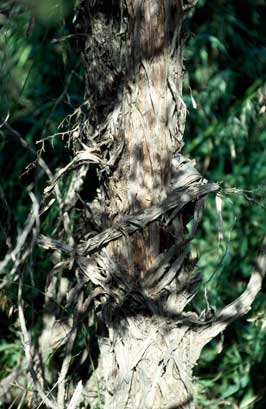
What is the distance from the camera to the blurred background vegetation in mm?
2660

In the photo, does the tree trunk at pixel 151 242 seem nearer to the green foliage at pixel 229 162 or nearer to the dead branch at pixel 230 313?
the dead branch at pixel 230 313

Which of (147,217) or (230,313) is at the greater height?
(147,217)

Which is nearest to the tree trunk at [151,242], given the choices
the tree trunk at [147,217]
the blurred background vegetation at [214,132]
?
the tree trunk at [147,217]

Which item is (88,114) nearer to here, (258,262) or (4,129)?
(258,262)

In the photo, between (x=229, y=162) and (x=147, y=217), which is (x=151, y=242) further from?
(x=229, y=162)

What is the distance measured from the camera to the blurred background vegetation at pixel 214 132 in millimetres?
2660

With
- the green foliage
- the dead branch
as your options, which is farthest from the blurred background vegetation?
the dead branch

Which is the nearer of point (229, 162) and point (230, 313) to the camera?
point (230, 313)

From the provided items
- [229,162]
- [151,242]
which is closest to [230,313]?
[151,242]

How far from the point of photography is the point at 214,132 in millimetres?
2705

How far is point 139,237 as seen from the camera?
1824 mm

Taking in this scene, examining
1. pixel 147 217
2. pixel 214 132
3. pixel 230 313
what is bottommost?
pixel 230 313

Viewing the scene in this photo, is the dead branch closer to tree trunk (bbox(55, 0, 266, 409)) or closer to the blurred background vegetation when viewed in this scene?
tree trunk (bbox(55, 0, 266, 409))

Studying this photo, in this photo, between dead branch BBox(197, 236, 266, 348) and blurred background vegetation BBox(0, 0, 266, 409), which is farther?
blurred background vegetation BBox(0, 0, 266, 409)
